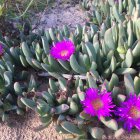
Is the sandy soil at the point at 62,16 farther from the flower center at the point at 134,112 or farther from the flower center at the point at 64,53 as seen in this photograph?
the flower center at the point at 134,112

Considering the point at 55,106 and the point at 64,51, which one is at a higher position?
the point at 64,51

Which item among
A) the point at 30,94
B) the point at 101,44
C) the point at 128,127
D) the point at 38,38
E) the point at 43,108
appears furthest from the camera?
the point at 38,38

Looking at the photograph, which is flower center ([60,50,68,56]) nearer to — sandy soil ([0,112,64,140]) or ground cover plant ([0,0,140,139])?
ground cover plant ([0,0,140,139])

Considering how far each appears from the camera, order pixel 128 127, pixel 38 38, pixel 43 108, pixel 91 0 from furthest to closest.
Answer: pixel 91 0 < pixel 38 38 < pixel 43 108 < pixel 128 127

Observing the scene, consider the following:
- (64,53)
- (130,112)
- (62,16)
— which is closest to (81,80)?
(64,53)

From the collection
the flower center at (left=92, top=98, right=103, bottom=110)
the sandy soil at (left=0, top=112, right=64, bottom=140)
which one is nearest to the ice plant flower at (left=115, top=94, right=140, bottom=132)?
the flower center at (left=92, top=98, right=103, bottom=110)

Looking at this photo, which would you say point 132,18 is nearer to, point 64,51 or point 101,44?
point 101,44

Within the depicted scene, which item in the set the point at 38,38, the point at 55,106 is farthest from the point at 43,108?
the point at 38,38
